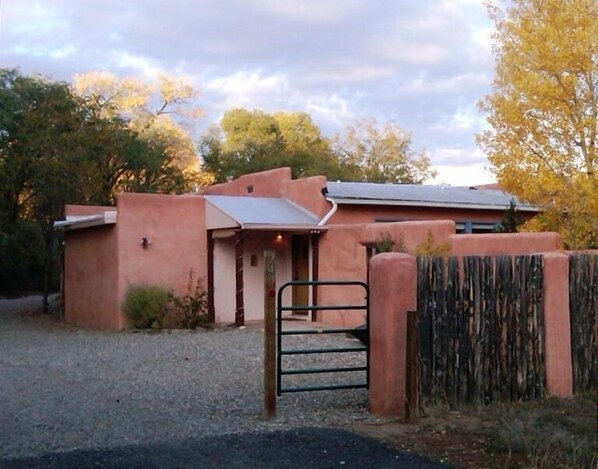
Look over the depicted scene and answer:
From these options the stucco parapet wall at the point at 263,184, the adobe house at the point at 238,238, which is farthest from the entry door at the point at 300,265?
the stucco parapet wall at the point at 263,184

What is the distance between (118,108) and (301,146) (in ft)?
33.7

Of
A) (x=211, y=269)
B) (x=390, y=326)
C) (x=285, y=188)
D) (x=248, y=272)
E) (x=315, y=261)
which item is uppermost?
(x=285, y=188)

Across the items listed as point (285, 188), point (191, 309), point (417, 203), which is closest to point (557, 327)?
point (191, 309)

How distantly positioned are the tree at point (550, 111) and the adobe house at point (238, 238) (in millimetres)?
2845

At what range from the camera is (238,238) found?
852 inches

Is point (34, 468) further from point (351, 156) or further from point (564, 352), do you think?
point (351, 156)

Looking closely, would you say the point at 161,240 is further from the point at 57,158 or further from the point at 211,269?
the point at 57,158

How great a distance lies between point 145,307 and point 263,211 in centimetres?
407

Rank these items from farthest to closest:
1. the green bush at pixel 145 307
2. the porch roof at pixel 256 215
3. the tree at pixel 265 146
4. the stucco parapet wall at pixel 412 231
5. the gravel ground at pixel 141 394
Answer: the tree at pixel 265 146, the porch roof at pixel 256 215, the green bush at pixel 145 307, the stucco parapet wall at pixel 412 231, the gravel ground at pixel 141 394

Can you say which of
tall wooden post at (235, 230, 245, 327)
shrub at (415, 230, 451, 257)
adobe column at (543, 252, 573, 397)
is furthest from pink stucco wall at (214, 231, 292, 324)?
adobe column at (543, 252, 573, 397)

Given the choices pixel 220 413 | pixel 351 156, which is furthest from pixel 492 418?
pixel 351 156

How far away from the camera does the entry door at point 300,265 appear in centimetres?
2406

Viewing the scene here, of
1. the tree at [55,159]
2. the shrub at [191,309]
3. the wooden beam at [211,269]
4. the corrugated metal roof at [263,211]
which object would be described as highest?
the tree at [55,159]

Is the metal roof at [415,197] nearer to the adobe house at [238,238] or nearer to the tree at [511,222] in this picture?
the adobe house at [238,238]
